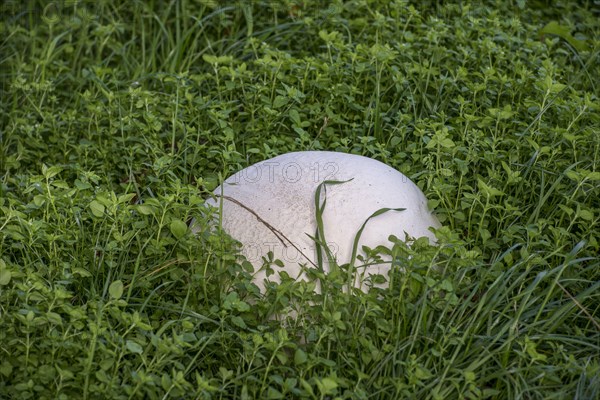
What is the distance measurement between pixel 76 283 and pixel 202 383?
0.77 m

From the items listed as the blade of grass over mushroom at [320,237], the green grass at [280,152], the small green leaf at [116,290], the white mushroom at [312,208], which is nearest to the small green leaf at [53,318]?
the green grass at [280,152]

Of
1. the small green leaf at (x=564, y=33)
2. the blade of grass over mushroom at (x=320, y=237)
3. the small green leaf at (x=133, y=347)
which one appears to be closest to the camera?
the small green leaf at (x=133, y=347)

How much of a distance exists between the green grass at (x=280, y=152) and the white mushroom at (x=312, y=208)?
10 centimetres

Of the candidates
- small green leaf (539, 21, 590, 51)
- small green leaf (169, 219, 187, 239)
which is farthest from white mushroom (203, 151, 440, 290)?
small green leaf (539, 21, 590, 51)

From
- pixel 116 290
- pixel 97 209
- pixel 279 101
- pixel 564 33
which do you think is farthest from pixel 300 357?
pixel 564 33

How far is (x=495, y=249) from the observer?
2.95 meters

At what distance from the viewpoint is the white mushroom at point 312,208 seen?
2.80 m

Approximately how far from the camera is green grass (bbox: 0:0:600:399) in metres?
2.47

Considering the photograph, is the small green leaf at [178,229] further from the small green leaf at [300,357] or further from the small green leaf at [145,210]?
the small green leaf at [300,357]

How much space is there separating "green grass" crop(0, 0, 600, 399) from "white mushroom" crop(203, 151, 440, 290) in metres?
0.10

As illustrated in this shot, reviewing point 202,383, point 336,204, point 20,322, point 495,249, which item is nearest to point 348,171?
point 336,204

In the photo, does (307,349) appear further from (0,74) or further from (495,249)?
(0,74)

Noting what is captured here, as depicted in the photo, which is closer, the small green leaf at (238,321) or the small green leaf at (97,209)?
the small green leaf at (238,321)

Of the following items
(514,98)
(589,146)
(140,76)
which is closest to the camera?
(589,146)
